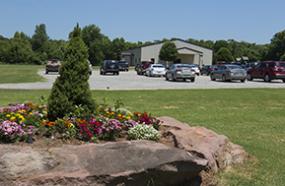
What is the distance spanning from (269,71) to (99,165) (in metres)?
36.9

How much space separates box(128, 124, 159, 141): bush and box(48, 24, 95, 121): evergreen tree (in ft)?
3.20

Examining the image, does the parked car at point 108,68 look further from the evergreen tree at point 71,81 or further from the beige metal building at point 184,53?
the evergreen tree at point 71,81

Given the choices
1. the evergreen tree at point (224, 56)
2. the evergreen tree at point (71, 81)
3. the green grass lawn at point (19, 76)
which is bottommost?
the green grass lawn at point (19, 76)

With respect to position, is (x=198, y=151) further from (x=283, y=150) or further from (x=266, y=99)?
(x=266, y=99)

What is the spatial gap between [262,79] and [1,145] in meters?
40.0

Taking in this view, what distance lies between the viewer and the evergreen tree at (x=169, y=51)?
94.4m

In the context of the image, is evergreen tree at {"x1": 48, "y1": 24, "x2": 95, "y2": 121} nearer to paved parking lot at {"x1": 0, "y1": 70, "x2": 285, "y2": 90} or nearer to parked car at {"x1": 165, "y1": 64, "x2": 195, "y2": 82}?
paved parking lot at {"x1": 0, "y1": 70, "x2": 285, "y2": 90}

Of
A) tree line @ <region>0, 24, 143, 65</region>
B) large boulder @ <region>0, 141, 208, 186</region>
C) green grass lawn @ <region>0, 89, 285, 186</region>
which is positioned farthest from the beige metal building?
large boulder @ <region>0, 141, 208, 186</region>

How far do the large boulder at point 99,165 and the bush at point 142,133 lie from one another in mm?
584

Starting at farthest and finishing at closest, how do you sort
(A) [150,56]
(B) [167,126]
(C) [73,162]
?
(A) [150,56]
(B) [167,126]
(C) [73,162]

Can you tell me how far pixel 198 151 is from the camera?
19.7 ft

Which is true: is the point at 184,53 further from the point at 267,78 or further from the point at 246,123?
the point at 246,123

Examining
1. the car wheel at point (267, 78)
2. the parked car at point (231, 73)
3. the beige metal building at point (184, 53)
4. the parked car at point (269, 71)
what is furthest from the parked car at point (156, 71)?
the beige metal building at point (184, 53)

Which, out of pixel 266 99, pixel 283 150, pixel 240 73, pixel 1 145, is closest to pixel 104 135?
pixel 1 145
